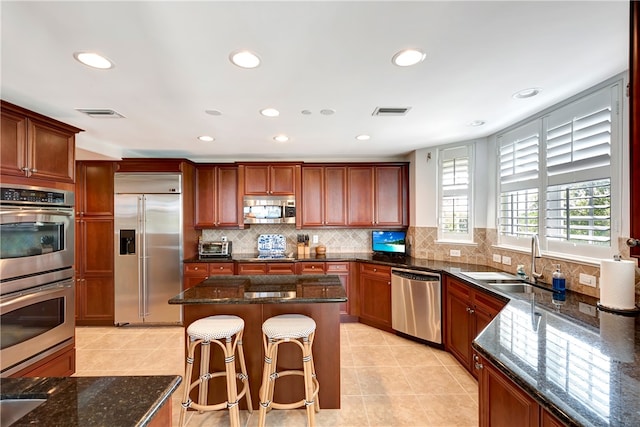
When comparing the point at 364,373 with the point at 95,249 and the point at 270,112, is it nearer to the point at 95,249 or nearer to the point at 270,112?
the point at 270,112

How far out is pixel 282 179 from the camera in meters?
4.38

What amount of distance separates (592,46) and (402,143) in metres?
2.19

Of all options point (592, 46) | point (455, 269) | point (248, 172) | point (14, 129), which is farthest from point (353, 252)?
point (14, 129)

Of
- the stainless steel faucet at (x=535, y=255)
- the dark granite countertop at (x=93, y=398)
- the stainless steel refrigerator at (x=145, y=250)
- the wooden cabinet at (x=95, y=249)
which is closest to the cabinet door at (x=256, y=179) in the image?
the stainless steel refrigerator at (x=145, y=250)

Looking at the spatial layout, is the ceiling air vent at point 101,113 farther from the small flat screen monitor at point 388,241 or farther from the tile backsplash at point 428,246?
the small flat screen monitor at point 388,241

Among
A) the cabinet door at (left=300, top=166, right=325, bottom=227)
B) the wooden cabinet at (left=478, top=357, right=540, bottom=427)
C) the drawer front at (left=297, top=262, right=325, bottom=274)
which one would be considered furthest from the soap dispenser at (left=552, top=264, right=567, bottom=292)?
the cabinet door at (left=300, top=166, right=325, bottom=227)

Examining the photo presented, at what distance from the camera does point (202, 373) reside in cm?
205

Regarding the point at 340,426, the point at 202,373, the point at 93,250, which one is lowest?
the point at 340,426

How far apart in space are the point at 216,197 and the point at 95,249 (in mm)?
1792

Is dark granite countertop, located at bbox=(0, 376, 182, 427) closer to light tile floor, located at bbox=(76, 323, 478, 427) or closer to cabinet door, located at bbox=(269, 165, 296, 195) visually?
light tile floor, located at bbox=(76, 323, 478, 427)

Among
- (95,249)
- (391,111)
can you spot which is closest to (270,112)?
(391,111)

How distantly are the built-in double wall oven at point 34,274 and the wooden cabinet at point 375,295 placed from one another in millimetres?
3343

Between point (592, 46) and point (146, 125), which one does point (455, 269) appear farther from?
point (146, 125)

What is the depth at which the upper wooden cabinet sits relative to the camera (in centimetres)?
217
